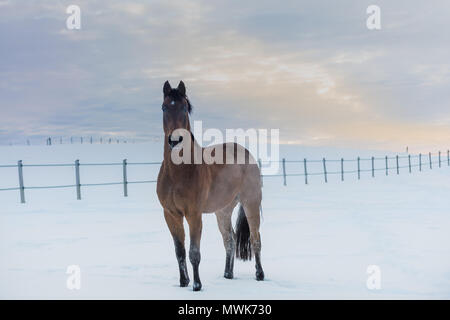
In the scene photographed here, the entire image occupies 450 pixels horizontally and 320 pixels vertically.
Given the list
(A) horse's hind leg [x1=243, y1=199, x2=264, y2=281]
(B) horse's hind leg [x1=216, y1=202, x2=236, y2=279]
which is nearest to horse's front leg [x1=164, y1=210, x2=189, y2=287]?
(B) horse's hind leg [x1=216, y1=202, x2=236, y2=279]

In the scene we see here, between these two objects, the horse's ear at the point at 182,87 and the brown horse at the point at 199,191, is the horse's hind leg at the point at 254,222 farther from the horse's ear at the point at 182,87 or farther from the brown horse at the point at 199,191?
the horse's ear at the point at 182,87

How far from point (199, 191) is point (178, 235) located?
21.9 inches

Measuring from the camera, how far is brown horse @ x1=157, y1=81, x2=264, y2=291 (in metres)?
4.48

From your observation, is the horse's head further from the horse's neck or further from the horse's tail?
the horse's tail

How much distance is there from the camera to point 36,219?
1128cm

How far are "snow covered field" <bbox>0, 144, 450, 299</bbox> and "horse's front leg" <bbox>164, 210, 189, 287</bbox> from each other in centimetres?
14

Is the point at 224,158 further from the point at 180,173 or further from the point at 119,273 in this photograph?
the point at 119,273

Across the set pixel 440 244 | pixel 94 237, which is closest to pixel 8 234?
pixel 94 237

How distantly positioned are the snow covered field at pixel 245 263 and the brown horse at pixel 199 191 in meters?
0.40

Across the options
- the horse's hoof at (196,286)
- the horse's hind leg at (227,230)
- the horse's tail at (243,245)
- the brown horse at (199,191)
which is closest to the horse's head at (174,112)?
the brown horse at (199,191)

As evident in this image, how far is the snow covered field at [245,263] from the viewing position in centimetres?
500

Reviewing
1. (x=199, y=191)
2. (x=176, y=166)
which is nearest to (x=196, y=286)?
(x=199, y=191)

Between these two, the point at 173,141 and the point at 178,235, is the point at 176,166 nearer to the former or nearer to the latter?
the point at 173,141

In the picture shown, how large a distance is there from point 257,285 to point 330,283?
2.74 ft
